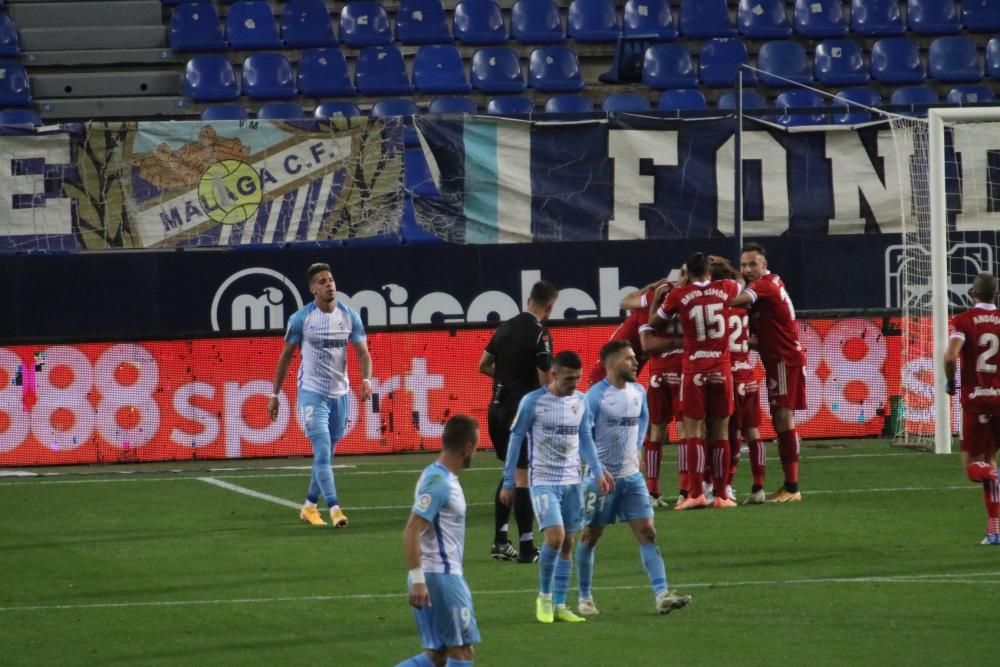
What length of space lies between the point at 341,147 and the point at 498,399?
889 centimetres

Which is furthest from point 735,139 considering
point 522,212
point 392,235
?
point 392,235

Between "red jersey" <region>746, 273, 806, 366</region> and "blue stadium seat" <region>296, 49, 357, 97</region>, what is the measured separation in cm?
959

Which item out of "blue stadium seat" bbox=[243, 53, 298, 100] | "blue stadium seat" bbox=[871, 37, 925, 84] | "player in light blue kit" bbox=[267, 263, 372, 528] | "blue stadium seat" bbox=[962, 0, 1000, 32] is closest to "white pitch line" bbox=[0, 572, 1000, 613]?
"player in light blue kit" bbox=[267, 263, 372, 528]

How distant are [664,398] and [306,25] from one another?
10887 mm

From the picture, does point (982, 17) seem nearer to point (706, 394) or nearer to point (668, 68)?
point (668, 68)

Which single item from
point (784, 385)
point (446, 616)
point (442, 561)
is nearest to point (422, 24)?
point (784, 385)

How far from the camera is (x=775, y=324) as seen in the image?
15.6m

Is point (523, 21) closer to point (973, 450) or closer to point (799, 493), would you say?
point (799, 493)

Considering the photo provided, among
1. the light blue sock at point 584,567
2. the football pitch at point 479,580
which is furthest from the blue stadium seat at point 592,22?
the light blue sock at point 584,567

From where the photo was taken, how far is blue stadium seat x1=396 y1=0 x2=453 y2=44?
24.4m

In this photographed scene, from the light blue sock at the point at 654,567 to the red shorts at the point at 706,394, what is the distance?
481 cm

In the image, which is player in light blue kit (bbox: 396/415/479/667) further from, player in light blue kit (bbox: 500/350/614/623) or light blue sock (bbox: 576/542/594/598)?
light blue sock (bbox: 576/542/594/598)

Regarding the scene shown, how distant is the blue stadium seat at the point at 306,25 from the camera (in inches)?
956

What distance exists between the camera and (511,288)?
2095 centimetres
